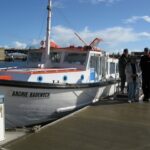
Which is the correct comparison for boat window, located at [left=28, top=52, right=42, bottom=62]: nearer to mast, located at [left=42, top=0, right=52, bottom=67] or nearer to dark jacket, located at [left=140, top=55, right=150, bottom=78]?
mast, located at [left=42, top=0, right=52, bottom=67]

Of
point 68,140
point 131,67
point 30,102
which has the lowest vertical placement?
point 68,140

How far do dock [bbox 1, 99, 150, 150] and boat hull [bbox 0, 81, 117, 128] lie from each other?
77 centimetres

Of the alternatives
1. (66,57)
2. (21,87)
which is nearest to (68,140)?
(21,87)

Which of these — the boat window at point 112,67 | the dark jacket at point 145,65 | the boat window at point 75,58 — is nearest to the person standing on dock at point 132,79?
the dark jacket at point 145,65

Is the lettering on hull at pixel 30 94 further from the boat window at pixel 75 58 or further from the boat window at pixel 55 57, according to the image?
the boat window at pixel 55 57

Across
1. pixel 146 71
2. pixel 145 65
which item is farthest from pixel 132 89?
pixel 145 65

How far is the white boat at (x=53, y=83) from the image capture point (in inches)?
340

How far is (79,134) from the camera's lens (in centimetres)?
674

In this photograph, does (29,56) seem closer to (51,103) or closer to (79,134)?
(51,103)

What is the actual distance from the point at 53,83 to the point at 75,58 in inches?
107

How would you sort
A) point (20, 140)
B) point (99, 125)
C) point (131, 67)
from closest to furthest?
1. point (20, 140)
2. point (99, 125)
3. point (131, 67)

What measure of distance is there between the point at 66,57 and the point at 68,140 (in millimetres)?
5558

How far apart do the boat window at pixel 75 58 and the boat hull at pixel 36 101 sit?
145cm

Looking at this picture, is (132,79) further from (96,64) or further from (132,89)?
(96,64)
